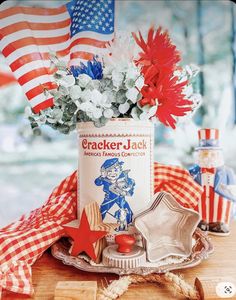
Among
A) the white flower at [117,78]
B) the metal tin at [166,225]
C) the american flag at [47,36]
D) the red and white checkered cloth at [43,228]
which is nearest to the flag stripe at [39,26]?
the american flag at [47,36]

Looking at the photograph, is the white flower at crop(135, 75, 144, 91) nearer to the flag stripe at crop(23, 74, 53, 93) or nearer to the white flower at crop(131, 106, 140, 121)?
the white flower at crop(131, 106, 140, 121)

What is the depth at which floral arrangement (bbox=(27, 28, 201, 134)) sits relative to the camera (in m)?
0.66

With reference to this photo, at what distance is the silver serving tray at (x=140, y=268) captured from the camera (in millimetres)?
590

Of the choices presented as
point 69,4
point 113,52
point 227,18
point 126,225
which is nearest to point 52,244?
point 126,225

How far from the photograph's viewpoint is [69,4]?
1463 mm

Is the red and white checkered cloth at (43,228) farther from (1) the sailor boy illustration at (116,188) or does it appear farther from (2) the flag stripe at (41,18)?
(2) the flag stripe at (41,18)

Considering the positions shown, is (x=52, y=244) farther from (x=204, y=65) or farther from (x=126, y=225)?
(x=204, y=65)

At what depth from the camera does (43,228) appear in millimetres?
710

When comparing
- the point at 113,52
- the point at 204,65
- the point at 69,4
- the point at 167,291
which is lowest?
the point at 167,291

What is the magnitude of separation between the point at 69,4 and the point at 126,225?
1048mm

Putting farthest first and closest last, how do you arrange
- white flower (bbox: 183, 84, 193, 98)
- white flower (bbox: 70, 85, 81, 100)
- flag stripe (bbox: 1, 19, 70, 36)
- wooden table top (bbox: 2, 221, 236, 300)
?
1. flag stripe (bbox: 1, 19, 70, 36)
2. white flower (bbox: 183, 84, 193, 98)
3. white flower (bbox: 70, 85, 81, 100)
4. wooden table top (bbox: 2, 221, 236, 300)

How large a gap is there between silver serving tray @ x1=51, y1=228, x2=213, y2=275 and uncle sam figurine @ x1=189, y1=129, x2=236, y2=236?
157 millimetres

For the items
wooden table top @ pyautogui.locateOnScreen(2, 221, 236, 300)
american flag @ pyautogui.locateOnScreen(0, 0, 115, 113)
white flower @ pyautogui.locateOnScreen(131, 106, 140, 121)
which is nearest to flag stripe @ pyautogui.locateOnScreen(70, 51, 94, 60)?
american flag @ pyautogui.locateOnScreen(0, 0, 115, 113)

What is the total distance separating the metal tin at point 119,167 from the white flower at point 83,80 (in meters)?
0.09
